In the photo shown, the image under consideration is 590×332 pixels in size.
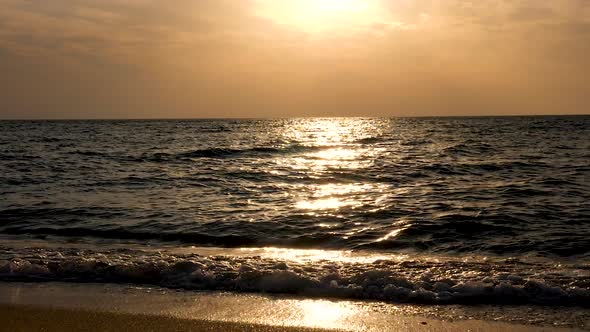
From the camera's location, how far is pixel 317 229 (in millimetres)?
11188

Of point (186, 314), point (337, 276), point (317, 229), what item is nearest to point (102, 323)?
point (186, 314)

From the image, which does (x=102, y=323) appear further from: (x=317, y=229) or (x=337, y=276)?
(x=317, y=229)

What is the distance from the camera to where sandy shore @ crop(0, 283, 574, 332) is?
5469 millimetres

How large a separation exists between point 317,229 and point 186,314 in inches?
220

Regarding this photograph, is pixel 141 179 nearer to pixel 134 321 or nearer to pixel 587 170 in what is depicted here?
pixel 134 321

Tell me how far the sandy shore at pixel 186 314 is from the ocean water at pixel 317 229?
53cm

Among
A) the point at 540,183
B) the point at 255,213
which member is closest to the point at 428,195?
the point at 540,183

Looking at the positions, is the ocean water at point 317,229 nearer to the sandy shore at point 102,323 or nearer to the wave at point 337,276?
the wave at point 337,276

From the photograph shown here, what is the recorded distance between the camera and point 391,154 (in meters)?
29.1

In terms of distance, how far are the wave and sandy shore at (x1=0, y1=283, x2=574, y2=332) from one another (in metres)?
0.46

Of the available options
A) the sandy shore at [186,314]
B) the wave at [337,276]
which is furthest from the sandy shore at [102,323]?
the wave at [337,276]

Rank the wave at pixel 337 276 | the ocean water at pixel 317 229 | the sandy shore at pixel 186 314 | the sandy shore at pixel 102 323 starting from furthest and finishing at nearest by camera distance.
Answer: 1. the ocean water at pixel 317 229
2. the wave at pixel 337 276
3. the sandy shore at pixel 186 314
4. the sandy shore at pixel 102 323

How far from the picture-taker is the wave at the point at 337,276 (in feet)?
21.9

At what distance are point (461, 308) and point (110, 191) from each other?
12600 mm
